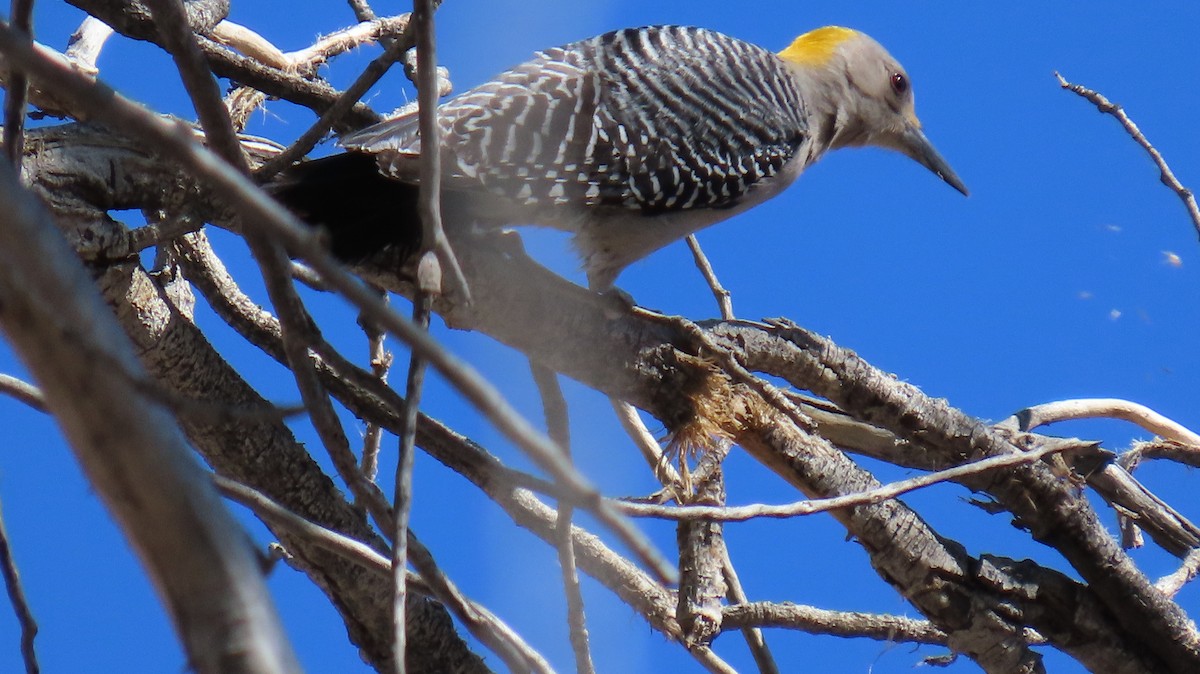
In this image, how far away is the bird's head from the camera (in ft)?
14.6

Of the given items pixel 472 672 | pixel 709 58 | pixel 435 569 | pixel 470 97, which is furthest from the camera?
pixel 709 58

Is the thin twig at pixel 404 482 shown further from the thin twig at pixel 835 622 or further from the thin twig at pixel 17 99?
the thin twig at pixel 835 622

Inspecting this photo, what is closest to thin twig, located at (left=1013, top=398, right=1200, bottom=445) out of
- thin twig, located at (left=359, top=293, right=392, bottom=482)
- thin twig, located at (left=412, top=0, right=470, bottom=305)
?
thin twig, located at (left=359, top=293, right=392, bottom=482)

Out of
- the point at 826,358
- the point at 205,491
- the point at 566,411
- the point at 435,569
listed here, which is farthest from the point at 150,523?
the point at 826,358

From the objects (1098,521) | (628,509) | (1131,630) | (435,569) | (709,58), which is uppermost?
(709,58)

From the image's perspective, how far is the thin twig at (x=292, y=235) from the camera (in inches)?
31.3

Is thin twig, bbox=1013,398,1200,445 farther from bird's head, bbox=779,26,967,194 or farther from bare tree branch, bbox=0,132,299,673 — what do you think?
bare tree branch, bbox=0,132,299,673

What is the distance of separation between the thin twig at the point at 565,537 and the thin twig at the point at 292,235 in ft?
2.11

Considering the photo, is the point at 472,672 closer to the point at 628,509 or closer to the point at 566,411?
the point at 566,411

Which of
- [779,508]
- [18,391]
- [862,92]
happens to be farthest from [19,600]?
[862,92]

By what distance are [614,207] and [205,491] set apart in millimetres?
2652

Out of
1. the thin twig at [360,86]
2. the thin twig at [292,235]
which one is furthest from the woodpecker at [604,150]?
the thin twig at [292,235]

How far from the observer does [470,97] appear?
10.8 feet

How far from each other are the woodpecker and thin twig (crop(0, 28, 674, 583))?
185 centimetres
